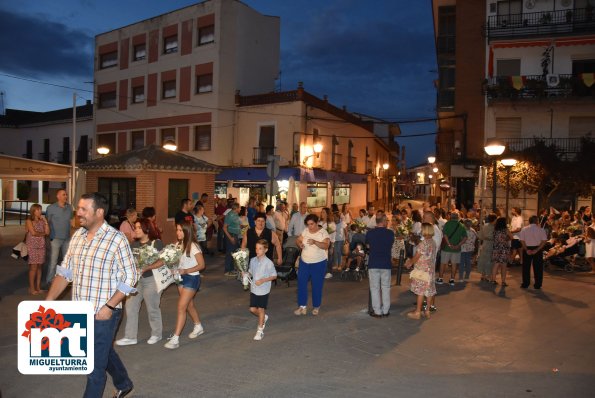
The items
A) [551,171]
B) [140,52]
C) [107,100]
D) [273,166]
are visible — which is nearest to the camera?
[273,166]

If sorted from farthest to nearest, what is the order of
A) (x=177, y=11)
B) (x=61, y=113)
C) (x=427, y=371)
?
(x=61, y=113), (x=177, y=11), (x=427, y=371)

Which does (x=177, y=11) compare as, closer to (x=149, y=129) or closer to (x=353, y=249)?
(x=149, y=129)

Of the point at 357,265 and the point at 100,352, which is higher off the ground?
the point at 100,352

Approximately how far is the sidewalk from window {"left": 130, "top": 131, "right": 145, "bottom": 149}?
23.9 meters

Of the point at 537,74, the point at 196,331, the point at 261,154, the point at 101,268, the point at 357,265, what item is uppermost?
the point at 537,74

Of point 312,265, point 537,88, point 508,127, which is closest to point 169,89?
point 508,127

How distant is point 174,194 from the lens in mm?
16172

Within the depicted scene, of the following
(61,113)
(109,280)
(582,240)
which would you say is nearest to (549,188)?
(582,240)

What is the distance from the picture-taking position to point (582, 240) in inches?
548

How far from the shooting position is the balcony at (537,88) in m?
23.0

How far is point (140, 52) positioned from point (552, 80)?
24888 mm

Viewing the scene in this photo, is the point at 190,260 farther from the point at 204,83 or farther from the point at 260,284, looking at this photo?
the point at 204,83

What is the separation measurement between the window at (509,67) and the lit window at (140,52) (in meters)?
21.8

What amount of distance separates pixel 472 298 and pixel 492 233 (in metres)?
2.31
